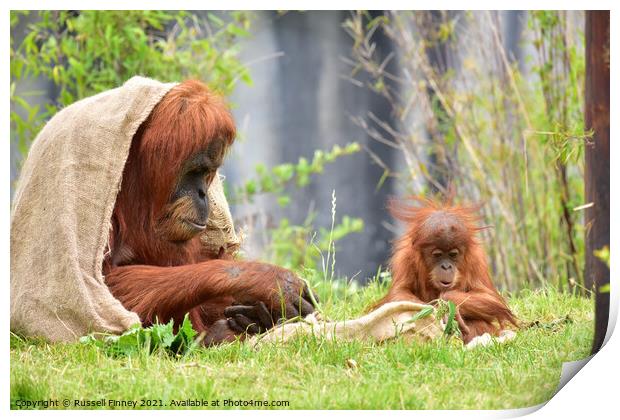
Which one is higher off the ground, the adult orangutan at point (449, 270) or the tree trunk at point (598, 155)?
the tree trunk at point (598, 155)

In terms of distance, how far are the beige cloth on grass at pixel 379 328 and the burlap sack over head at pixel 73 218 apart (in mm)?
530

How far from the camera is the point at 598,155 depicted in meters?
3.63

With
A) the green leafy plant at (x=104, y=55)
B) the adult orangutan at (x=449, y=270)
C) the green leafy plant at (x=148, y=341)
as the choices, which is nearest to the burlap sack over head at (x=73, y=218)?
the green leafy plant at (x=148, y=341)

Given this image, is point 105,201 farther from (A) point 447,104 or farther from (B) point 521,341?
(A) point 447,104

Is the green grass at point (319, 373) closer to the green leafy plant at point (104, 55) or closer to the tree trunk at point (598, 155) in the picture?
the tree trunk at point (598, 155)

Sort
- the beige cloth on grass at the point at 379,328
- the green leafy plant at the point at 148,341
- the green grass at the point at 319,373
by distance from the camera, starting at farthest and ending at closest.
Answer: the beige cloth on grass at the point at 379,328 < the green leafy plant at the point at 148,341 < the green grass at the point at 319,373

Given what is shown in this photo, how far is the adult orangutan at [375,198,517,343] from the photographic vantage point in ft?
13.0

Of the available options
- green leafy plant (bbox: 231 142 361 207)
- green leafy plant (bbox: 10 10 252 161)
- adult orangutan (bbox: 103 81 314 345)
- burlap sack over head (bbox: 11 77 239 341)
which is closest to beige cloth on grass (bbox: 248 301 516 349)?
adult orangutan (bbox: 103 81 314 345)

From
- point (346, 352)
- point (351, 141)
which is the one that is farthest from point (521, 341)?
point (351, 141)

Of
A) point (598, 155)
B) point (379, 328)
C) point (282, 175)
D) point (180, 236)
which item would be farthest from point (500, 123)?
point (180, 236)

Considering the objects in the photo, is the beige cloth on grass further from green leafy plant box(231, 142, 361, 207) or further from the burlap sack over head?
green leafy plant box(231, 142, 361, 207)

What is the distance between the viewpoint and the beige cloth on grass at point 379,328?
3566 millimetres

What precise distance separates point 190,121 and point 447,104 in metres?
2.29

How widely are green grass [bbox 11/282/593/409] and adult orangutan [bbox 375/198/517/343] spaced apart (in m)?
0.31
